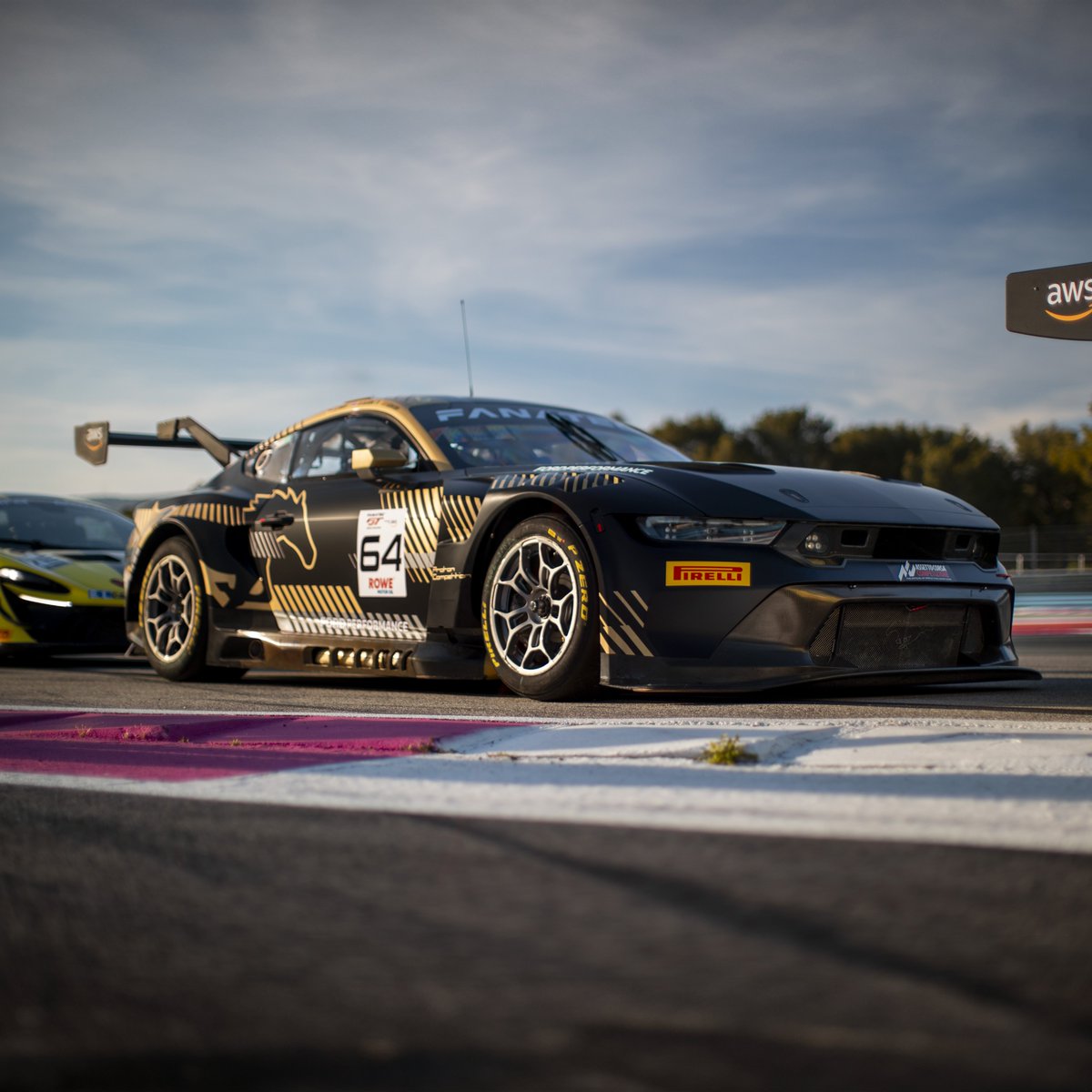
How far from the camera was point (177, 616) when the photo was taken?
7992mm

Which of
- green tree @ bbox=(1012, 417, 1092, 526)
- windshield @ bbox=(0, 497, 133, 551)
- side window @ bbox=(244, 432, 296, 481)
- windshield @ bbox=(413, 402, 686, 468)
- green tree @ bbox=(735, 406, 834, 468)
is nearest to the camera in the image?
windshield @ bbox=(413, 402, 686, 468)

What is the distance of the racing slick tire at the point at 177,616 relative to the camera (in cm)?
775

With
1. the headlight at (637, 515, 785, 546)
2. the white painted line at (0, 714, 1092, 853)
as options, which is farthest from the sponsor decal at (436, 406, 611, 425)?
the white painted line at (0, 714, 1092, 853)

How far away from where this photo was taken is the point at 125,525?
38.4 ft

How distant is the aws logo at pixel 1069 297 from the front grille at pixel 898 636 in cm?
127

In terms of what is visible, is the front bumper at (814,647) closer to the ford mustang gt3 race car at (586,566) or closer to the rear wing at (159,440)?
the ford mustang gt3 race car at (586,566)

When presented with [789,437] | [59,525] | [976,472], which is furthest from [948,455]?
[59,525]

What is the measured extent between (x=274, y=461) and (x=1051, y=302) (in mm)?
4142

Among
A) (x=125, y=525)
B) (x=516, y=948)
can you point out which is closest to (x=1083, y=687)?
(x=516, y=948)

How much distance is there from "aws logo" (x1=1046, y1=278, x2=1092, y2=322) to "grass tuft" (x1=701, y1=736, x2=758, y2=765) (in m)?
3.08

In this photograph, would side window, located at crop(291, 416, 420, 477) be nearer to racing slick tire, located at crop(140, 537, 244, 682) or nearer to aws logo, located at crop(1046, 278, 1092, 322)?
racing slick tire, located at crop(140, 537, 244, 682)

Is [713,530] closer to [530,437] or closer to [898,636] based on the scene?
[898,636]

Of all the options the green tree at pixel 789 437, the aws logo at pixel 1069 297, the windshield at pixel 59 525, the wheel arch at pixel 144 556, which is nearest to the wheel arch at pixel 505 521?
the aws logo at pixel 1069 297

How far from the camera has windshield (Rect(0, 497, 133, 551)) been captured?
10953 mm
